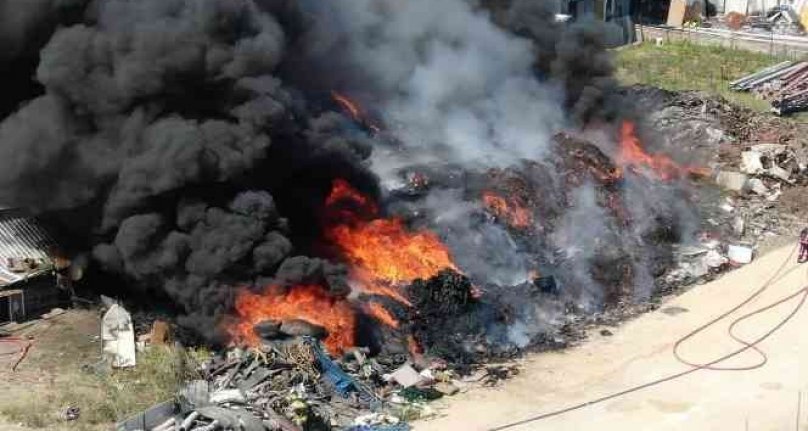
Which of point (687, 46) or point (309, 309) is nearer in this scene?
point (309, 309)

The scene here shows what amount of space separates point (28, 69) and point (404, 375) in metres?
Result: 16.0

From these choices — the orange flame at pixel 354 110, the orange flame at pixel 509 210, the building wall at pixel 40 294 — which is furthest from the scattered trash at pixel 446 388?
the orange flame at pixel 354 110

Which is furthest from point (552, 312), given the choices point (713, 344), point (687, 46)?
point (687, 46)

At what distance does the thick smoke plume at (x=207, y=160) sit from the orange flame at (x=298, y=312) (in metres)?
0.39

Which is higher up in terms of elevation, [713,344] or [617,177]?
[617,177]

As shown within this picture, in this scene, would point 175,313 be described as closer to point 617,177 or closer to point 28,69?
point 28,69

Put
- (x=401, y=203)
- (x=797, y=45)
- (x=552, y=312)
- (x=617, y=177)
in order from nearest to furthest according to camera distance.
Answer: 1. (x=552, y=312)
2. (x=401, y=203)
3. (x=617, y=177)
4. (x=797, y=45)

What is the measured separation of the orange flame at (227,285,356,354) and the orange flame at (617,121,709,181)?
17.1m

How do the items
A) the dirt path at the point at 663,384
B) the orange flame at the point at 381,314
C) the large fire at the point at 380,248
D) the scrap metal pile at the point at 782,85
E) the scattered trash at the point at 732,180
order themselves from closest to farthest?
the dirt path at the point at 663,384 → the orange flame at the point at 381,314 → the large fire at the point at 380,248 → the scattered trash at the point at 732,180 → the scrap metal pile at the point at 782,85

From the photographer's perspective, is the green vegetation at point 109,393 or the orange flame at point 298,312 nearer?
the green vegetation at point 109,393

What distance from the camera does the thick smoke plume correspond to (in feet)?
91.7

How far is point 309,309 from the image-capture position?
2822 centimetres

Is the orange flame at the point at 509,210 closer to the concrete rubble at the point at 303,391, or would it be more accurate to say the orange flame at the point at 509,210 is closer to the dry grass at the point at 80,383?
the concrete rubble at the point at 303,391

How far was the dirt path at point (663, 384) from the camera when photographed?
24.9m
